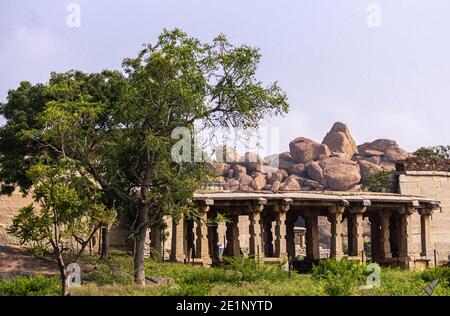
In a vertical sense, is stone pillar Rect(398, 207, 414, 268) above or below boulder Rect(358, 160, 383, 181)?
below

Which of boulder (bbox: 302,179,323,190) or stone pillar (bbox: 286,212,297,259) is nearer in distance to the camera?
stone pillar (bbox: 286,212,297,259)

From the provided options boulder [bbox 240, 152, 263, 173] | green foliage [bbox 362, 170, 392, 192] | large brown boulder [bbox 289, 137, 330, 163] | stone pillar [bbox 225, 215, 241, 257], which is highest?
large brown boulder [bbox 289, 137, 330, 163]

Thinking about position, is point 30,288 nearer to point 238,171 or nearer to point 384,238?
point 384,238

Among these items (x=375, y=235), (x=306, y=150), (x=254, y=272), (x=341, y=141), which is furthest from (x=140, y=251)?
(x=341, y=141)

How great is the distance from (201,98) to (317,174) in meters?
49.1

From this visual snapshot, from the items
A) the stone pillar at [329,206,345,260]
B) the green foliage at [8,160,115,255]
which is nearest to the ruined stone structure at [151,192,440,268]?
the stone pillar at [329,206,345,260]

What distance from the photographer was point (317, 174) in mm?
69812

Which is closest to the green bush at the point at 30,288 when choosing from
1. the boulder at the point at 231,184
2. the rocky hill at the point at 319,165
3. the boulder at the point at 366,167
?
the boulder at the point at 231,184

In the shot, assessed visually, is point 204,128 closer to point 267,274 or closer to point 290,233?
point 267,274

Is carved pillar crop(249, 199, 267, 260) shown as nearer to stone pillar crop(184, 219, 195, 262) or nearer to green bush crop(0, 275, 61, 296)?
stone pillar crop(184, 219, 195, 262)

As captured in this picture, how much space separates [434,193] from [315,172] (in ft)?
101

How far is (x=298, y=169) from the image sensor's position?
237 feet

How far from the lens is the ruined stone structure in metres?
28.7

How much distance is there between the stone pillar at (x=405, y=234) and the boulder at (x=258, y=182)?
38.9 metres
